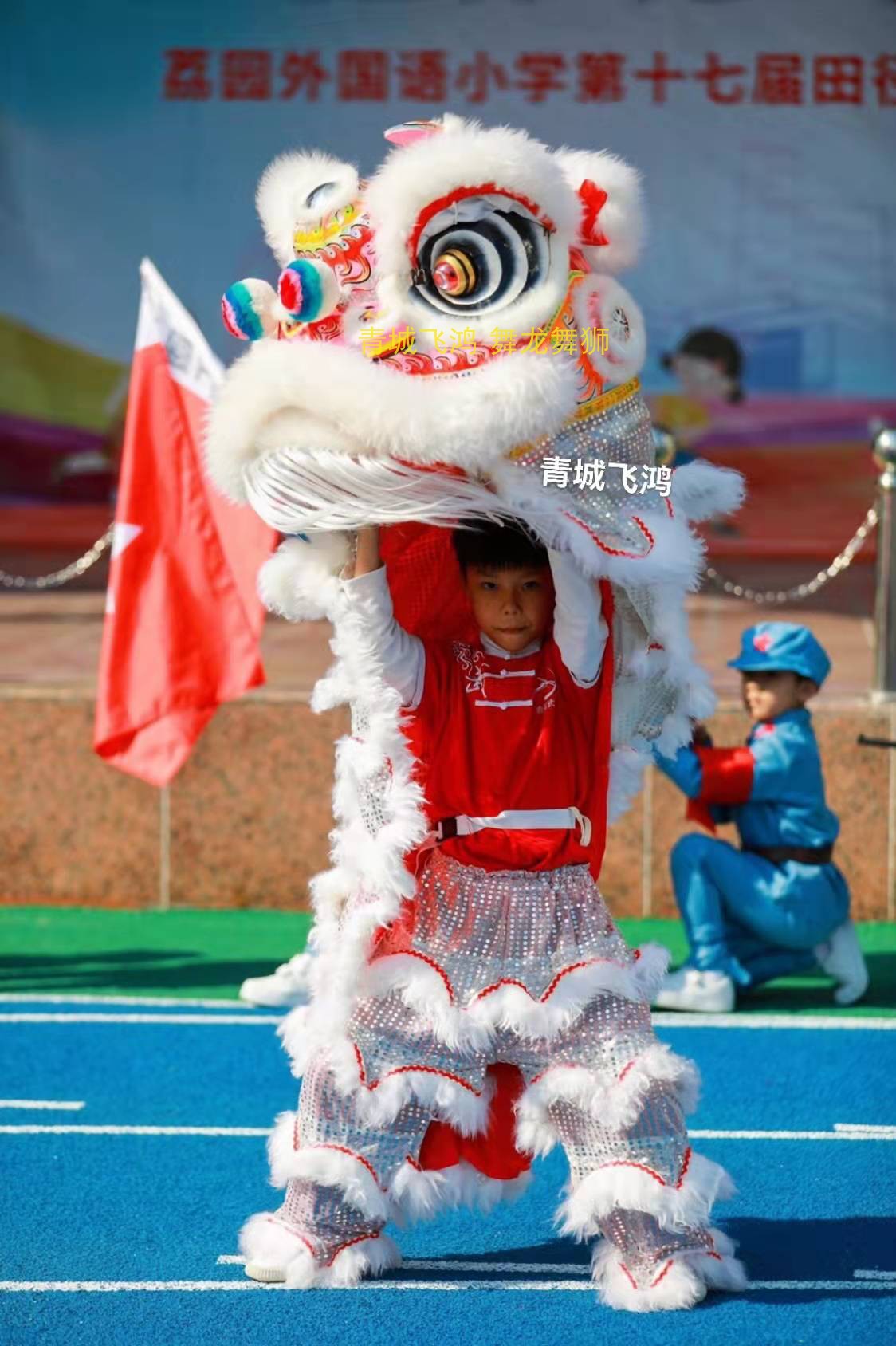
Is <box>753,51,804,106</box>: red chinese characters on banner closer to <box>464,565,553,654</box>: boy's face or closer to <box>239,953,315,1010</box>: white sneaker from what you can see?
<box>239,953,315,1010</box>: white sneaker

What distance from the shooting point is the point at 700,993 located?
6266 mm

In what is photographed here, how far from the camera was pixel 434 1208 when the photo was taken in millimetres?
3932

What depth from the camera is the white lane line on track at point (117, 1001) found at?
6.48 metres

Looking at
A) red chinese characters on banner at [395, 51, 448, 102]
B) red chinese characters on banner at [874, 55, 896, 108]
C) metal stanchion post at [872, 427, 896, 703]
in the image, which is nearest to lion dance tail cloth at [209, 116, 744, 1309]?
metal stanchion post at [872, 427, 896, 703]

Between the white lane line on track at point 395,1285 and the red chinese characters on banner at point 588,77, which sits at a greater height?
the red chinese characters on banner at point 588,77

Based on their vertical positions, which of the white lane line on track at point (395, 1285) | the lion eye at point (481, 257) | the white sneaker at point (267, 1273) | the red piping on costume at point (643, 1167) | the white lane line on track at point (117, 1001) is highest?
the lion eye at point (481, 257)

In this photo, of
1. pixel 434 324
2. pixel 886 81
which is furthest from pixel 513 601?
pixel 886 81

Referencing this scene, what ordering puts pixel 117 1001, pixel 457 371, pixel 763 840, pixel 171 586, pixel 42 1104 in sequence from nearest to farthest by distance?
pixel 457 371 < pixel 42 1104 < pixel 763 840 < pixel 117 1001 < pixel 171 586

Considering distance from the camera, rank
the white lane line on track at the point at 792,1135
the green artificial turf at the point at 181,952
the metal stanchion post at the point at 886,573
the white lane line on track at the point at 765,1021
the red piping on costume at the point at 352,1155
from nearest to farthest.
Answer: the red piping on costume at the point at 352,1155
the white lane line on track at the point at 792,1135
the white lane line on track at the point at 765,1021
the green artificial turf at the point at 181,952
the metal stanchion post at the point at 886,573

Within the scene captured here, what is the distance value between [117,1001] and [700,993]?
195 centimetres

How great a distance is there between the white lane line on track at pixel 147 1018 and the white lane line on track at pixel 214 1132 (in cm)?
108

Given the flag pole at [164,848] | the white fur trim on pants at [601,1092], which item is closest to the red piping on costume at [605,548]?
the white fur trim on pants at [601,1092]

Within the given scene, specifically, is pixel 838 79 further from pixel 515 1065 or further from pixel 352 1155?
pixel 352 1155

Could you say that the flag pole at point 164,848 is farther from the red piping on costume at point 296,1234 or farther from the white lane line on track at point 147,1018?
the red piping on costume at point 296,1234
